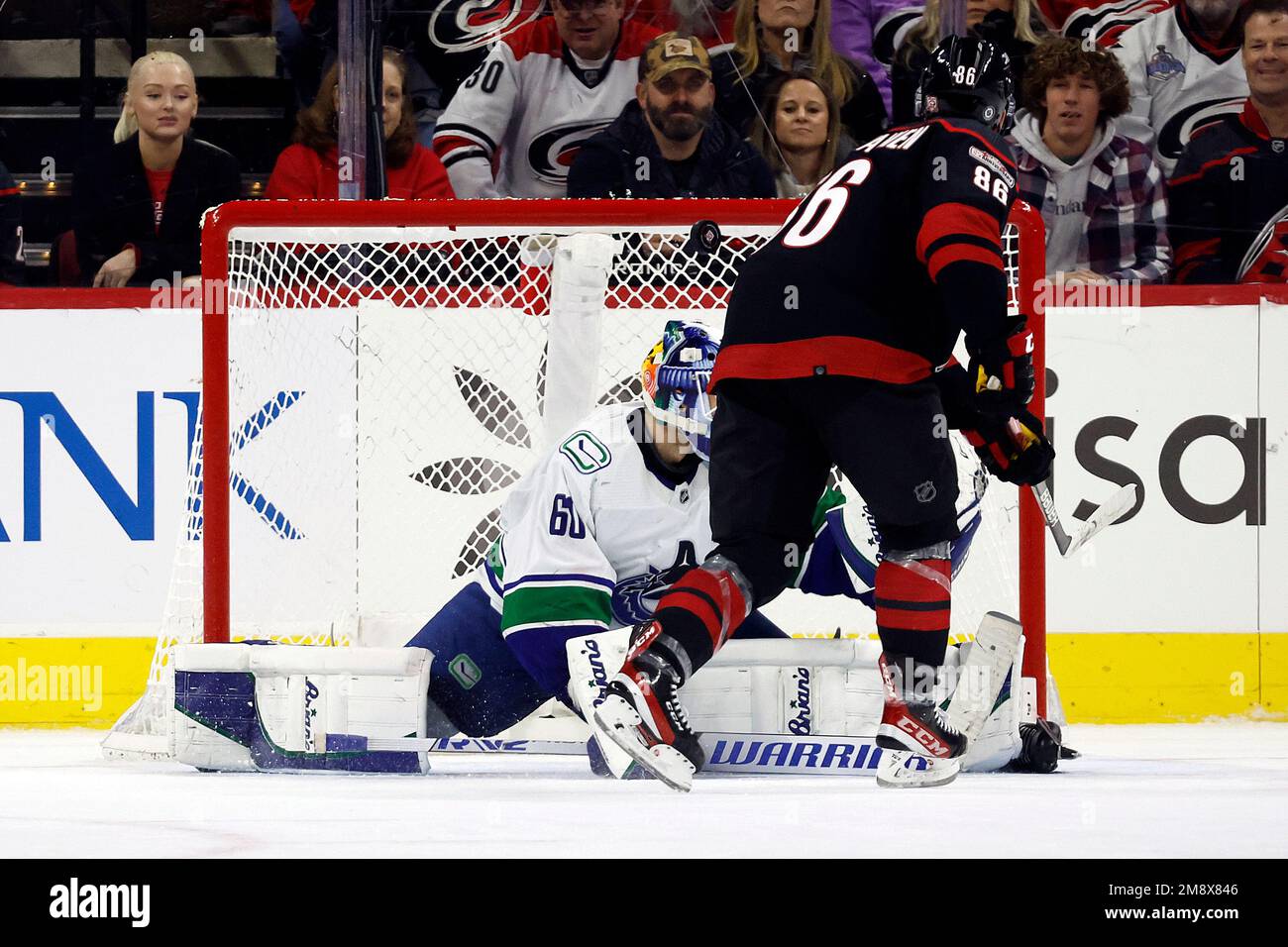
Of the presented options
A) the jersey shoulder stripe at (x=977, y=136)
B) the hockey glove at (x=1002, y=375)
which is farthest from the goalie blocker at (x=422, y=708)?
the jersey shoulder stripe at (x=977, y=136)

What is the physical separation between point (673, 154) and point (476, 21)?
63 cm

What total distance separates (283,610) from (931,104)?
6.06ft

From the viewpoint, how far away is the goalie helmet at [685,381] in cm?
297

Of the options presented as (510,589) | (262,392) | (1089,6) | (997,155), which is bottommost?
(510,589)

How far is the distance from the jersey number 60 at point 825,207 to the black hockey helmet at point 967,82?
0.16m

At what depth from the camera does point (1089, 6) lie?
181 inches

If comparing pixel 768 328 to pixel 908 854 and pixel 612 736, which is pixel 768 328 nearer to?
pixel 612 736

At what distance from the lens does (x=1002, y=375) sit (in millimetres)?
2580

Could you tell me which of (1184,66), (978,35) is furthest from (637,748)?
(1184,66)

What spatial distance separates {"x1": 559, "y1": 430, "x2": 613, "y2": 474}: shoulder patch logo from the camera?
300 centimetres

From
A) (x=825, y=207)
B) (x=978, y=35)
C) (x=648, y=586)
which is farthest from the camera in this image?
(x=978, y=35)

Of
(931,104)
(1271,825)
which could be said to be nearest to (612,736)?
(1271,825)

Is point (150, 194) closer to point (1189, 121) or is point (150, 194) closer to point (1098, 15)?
point (1098, 15)

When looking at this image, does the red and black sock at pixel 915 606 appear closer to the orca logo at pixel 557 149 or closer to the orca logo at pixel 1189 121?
the orca logo at pixel 557 149
